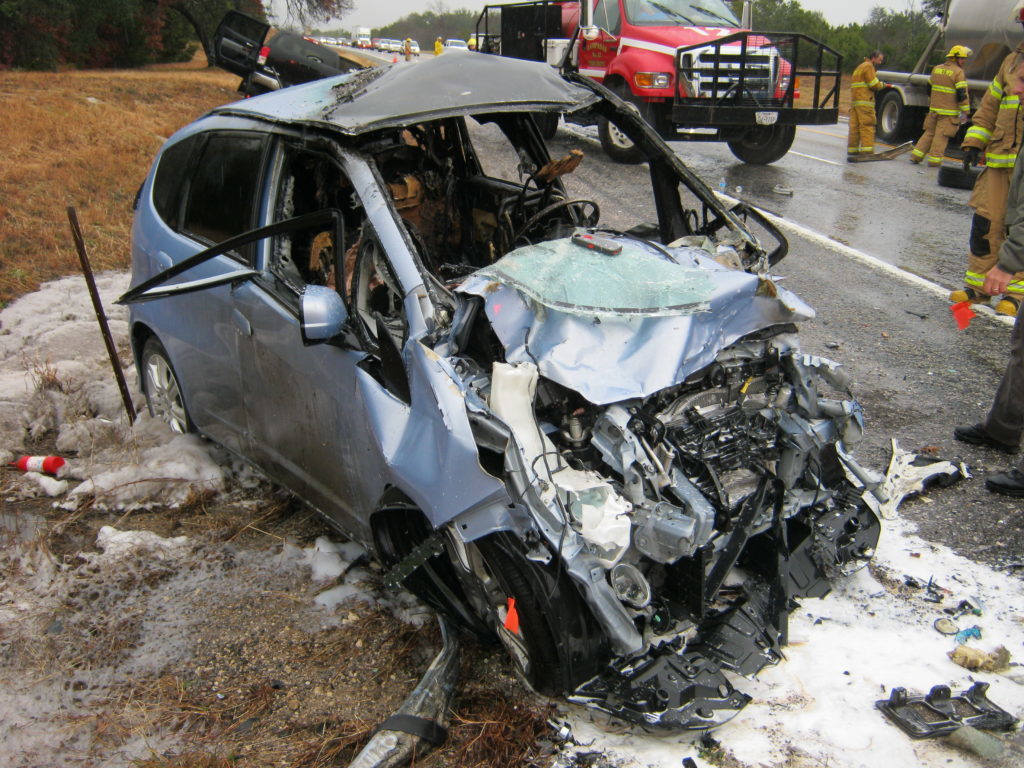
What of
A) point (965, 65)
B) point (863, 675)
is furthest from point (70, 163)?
point (965, 65)

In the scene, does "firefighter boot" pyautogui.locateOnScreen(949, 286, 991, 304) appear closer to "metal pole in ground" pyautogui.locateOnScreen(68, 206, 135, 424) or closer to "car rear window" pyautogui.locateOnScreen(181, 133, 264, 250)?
"car rear window" pyautogui.locateOnScreen(181, 133, 264, 250)

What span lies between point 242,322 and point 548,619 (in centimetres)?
186

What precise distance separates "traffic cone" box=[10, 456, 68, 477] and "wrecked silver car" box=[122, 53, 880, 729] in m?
0.92

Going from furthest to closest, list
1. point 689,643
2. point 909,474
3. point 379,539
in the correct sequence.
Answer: point 909,474
point 379,539
point 689,643

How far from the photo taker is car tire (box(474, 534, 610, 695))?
262 cm

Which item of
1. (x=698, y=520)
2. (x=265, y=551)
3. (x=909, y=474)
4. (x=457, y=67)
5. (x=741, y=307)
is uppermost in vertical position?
(x=457, y=67)

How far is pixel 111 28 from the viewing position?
30.4m

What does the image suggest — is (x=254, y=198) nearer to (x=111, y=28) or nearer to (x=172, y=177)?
(x=172, y=177)

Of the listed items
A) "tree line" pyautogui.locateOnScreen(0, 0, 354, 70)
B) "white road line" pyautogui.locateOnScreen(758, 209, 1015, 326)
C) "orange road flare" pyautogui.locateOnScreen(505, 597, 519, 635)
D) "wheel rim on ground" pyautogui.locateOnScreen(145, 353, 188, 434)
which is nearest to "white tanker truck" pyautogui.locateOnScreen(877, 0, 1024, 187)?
"white road line" pyautogui.locateOnScreen(758, 209, 1015, 326)

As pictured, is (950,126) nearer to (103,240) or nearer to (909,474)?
(909,474)

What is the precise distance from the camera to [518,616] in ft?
8.93

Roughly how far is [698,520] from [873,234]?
274 inches

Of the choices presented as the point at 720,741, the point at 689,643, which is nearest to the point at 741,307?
the point at 689,643

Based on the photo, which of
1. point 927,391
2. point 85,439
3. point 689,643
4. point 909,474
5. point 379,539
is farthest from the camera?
point 927,391
